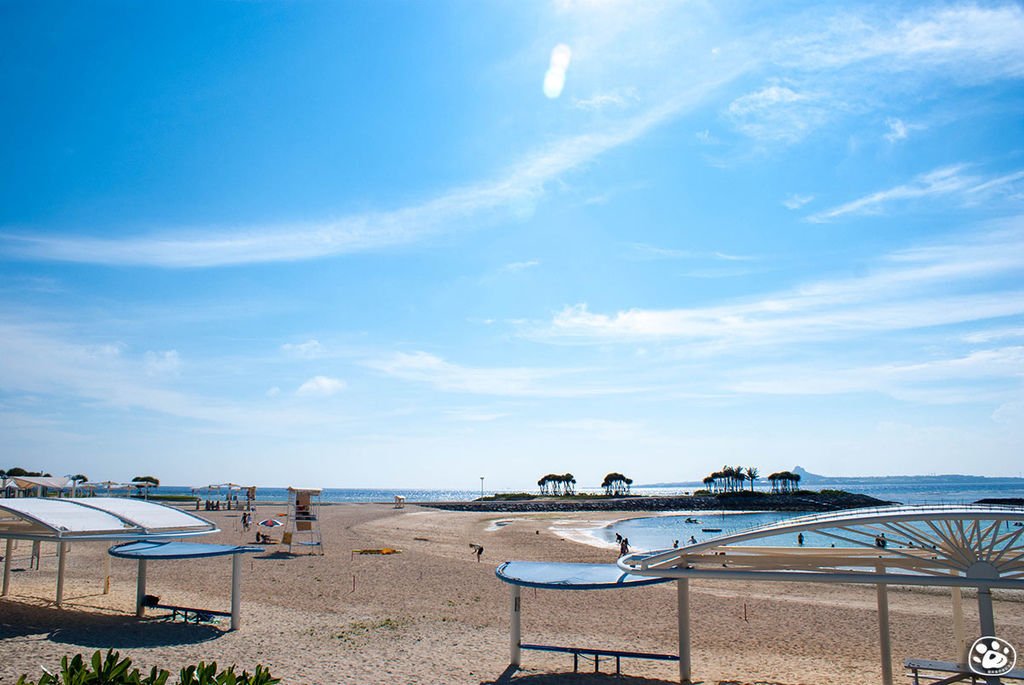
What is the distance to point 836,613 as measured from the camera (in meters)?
→ 18.5

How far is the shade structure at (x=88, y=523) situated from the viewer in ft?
47.7

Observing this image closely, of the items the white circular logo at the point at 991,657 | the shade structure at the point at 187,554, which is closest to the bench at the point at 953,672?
the white circular logo at the point at 991,657

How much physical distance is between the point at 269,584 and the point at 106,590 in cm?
425

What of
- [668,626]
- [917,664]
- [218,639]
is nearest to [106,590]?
[218,639]

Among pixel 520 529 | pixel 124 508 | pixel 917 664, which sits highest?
pixel 124 508

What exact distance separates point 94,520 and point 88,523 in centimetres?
32

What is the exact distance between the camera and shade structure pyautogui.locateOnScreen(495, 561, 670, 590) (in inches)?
430

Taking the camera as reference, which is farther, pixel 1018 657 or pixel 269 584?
pixel 269 584

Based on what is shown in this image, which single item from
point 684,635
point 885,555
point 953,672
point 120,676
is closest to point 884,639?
point 953,672

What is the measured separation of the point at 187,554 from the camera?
46.9 ft

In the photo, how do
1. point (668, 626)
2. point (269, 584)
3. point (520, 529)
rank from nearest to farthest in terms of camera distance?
1. point (668, 626)
2. point (269, 584)
3. point (520, 529)

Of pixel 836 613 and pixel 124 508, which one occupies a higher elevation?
pixel 124 508

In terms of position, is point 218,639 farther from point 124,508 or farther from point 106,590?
point 106,590

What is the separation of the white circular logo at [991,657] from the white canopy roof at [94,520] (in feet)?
52.5
